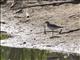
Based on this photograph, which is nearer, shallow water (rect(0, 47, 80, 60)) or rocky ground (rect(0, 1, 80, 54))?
shallow water (rect(0, 47, 80, 60))

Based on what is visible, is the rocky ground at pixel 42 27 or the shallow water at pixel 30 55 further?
the rocky ground at pixel 42 27

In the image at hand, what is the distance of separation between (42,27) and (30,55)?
244 centimetres

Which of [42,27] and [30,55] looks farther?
[42,27]

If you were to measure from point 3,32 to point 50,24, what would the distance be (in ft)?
5.70

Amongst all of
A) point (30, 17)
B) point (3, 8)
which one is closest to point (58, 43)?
point (30, 17)

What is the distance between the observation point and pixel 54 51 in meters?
9.48

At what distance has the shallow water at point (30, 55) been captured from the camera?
896cm

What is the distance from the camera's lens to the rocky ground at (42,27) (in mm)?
10047

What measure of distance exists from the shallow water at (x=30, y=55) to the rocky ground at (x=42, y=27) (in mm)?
247

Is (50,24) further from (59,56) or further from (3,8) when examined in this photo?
(3,8)

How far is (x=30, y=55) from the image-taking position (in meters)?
9.48

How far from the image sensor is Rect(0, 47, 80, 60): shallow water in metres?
8.96

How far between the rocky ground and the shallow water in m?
0.25

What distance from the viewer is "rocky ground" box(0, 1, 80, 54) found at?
10047 millimetres
